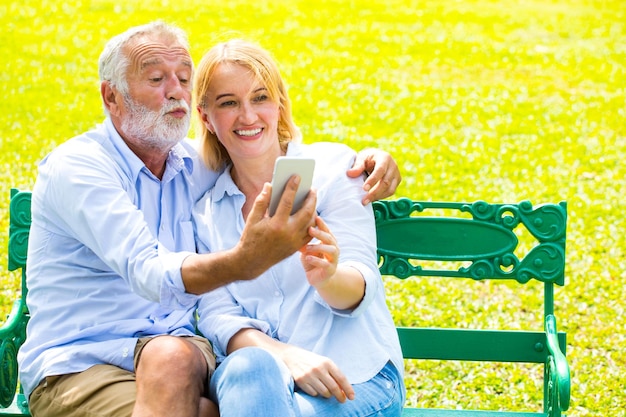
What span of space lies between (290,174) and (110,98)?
1.07 meters

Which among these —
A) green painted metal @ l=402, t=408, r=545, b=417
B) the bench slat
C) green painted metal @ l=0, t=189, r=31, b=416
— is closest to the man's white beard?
green painted metal @ l=0, t=189, r=31, b=416

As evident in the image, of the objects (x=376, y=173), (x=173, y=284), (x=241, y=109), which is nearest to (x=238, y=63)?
(x=241, y=109)

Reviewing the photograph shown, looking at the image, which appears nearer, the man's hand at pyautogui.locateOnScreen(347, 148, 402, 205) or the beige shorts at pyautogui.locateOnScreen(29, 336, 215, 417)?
the beige shorts at pyautogui.locateOnScreen(29, 336, 215, 417)

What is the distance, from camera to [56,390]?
10.9ft

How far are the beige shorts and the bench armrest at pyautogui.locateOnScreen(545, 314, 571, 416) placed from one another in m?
1.26

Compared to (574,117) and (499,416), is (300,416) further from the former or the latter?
(574,117)

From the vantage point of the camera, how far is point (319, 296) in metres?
3.47

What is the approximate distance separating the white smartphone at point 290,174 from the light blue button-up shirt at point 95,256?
1.39 feet

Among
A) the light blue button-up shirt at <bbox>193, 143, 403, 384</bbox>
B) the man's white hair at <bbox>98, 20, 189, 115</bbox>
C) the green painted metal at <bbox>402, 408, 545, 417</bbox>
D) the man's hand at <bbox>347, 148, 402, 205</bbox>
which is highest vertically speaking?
the man's white hair at <bbox>98, 20, 189, 115</bbox>

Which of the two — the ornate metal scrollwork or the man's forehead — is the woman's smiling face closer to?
the man's forehead

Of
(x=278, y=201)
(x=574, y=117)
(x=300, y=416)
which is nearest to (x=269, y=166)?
(x=278, y=201)

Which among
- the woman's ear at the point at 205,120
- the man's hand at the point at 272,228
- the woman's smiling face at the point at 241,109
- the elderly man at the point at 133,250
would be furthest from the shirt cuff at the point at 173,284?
the woman's ear at the point at 205,120

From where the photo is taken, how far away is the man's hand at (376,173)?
12.1 ft

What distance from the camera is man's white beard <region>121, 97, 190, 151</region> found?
3541mm
